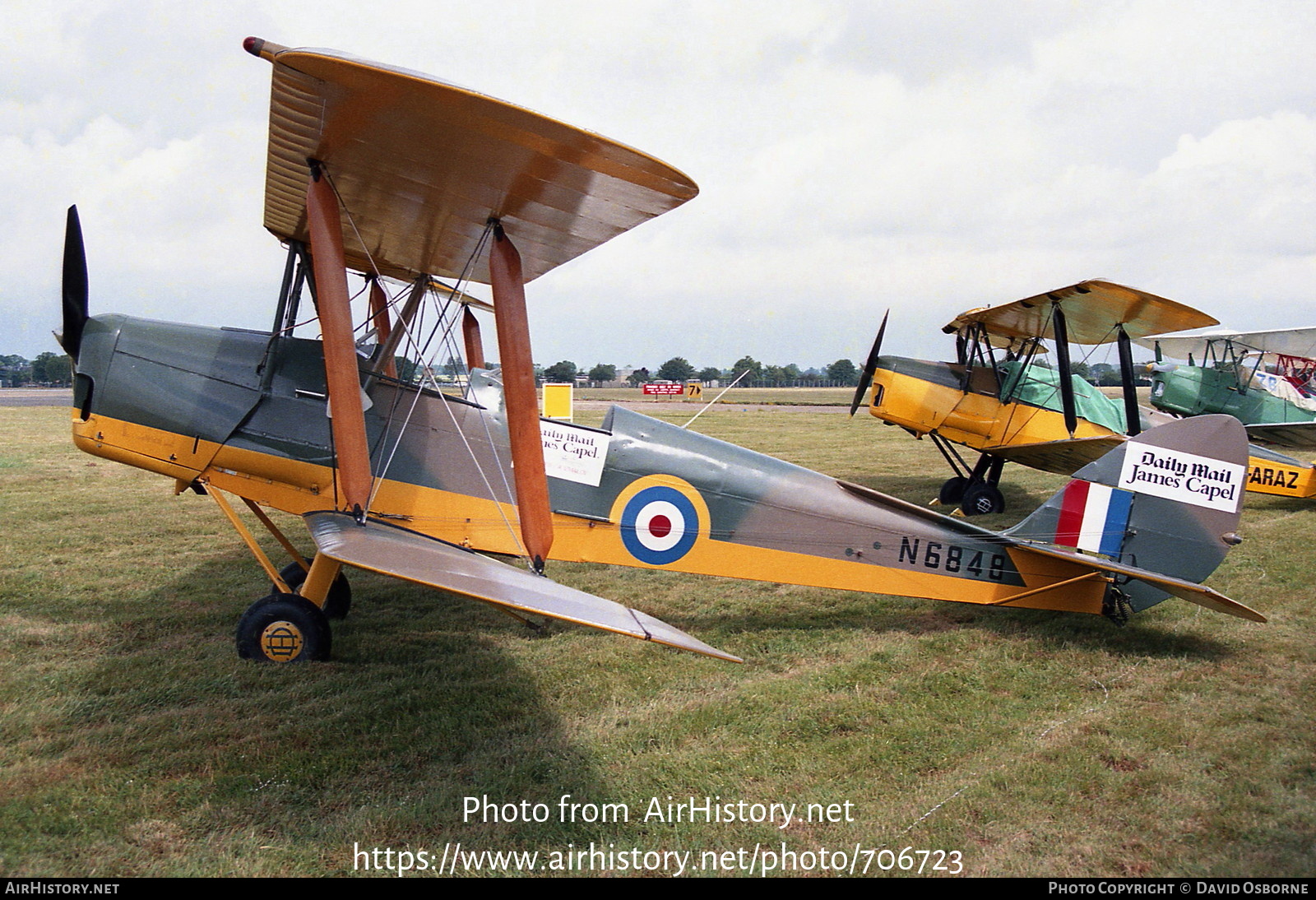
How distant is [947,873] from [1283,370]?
58.2 ft

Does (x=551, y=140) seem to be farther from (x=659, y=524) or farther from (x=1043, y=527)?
(x=1043, y=527)

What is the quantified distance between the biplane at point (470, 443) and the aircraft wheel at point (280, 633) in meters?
0.01

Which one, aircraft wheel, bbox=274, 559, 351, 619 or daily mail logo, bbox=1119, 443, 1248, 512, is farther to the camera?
aircraft wheel, bbox=274, 559, 351, 619

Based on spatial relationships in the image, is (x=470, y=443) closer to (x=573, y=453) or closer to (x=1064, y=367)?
(x=573, y=453)

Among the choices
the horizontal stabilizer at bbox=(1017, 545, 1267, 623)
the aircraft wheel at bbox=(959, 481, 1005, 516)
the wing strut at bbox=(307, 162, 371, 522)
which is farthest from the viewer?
the aircraft wheel at bbox=(959, 481, 1005, 516)

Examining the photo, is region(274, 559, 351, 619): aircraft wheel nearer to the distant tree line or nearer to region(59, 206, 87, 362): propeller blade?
region(59, 206, 87, 362): propeller blade

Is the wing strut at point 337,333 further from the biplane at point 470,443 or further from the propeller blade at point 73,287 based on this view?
the propeller blade at point 73,287

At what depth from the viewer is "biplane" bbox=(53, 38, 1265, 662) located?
3.43 meters

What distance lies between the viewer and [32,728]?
3.40 meters

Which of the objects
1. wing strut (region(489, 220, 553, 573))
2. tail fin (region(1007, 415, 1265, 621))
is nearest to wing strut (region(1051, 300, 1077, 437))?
tail fin (region(1007, 415, 1265, 621))

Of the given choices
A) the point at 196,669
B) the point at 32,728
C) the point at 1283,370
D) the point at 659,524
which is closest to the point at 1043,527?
the point at 659,524

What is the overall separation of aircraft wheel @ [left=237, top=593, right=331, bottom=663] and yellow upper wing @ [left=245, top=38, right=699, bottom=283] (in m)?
1.91

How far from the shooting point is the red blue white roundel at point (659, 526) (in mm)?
5059

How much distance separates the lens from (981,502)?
10164mm
